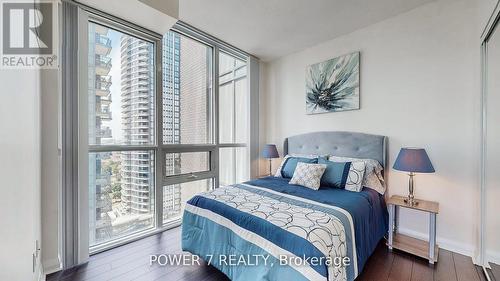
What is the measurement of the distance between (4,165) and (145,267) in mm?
1745

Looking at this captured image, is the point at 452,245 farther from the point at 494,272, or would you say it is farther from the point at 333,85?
the point at 333,85

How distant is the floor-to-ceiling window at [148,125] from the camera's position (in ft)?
7.51

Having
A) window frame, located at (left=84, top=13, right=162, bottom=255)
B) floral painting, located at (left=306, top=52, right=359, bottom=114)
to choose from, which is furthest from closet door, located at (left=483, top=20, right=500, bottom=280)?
window frame, located at (left=84, top=13, right=162, bottom=255)

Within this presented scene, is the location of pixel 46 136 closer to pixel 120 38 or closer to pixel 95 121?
pixel 95 121

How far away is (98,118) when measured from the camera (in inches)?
90.0

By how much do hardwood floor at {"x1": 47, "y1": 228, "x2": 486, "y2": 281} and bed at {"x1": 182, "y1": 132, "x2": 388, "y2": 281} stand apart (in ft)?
0.60

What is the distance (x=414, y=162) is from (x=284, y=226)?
1.61m

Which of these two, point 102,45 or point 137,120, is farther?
point 137,120

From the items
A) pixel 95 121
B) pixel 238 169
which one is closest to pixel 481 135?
pixel 238 169

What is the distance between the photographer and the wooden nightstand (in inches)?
78.7

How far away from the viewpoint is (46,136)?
68.1 inches

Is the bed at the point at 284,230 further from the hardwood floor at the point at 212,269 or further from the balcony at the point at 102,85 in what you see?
the balcony at the point at 102,85

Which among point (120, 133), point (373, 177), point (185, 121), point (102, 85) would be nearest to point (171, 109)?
point (185, 121)

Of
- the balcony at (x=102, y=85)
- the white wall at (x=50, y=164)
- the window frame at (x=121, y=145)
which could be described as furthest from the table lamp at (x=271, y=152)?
the white wall at (x=50, y=164)
